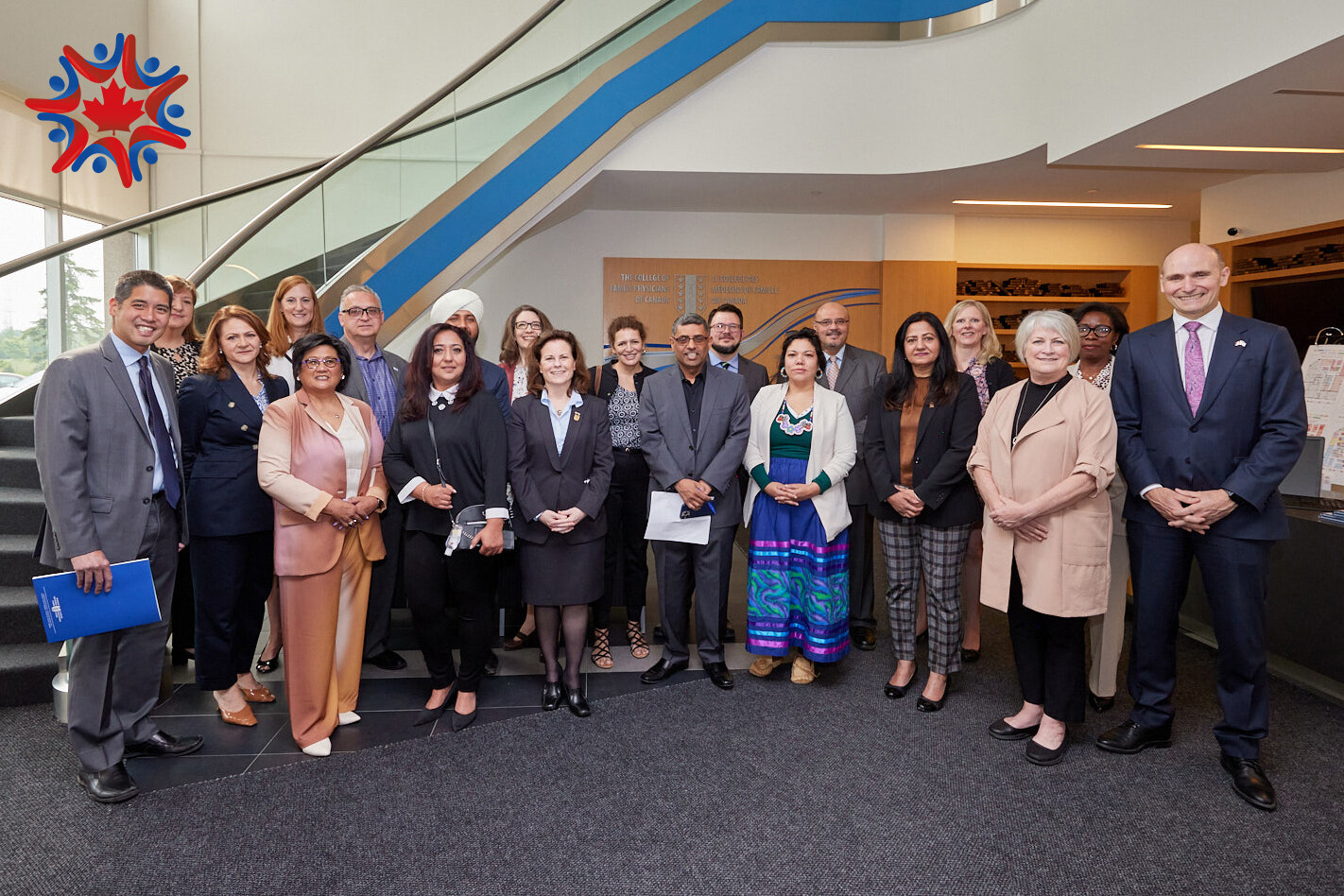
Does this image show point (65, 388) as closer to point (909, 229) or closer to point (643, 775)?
point (643, 775)

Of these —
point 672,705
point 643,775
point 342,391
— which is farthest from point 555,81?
point 643,775

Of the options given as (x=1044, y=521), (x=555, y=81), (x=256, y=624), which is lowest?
(x=256, y=624)

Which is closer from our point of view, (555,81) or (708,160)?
(555,81)

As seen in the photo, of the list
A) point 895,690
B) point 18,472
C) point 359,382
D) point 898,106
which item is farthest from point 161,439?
point 898,106

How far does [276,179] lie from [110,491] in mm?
3592

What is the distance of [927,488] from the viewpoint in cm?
337

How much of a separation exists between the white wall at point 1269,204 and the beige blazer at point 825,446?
555 centimetres

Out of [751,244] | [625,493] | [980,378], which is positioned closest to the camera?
[980,378]

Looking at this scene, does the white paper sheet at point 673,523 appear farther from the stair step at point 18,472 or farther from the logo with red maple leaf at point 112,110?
the logo with red maple leaf at point 112,110

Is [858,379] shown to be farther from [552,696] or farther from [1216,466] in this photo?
[552,696]

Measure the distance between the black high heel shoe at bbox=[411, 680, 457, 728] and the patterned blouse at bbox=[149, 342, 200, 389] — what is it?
1.86 metres

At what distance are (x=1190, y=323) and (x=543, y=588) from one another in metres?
2.83

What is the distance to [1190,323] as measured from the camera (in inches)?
113

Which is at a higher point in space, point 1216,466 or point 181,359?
point 181,359
